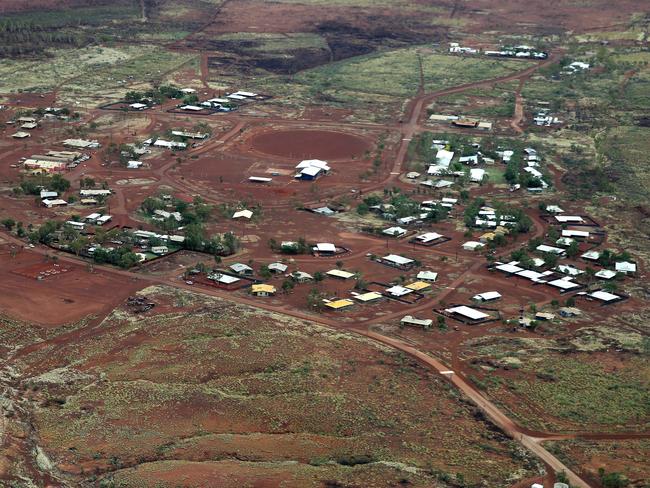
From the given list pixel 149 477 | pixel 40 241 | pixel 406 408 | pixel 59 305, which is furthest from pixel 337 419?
pixel 40 241

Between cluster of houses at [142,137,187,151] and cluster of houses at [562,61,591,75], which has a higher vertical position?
cluster of houses at [142,137,187,151]

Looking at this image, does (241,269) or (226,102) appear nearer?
(241,269)

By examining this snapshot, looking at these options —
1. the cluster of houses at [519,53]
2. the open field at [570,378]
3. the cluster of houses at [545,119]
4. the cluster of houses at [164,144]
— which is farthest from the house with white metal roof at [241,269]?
the cluster of houses at [519,53]

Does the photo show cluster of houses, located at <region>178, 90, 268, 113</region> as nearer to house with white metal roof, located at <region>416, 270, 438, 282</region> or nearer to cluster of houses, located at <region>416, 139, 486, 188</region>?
cluster of houses, located at <region>416, 139, 486, 188</region>

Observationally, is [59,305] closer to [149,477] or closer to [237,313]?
[237,313]

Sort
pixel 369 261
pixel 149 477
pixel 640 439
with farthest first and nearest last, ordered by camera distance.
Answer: pixel 369 261 < pixel 640 439 < pixel 149 477

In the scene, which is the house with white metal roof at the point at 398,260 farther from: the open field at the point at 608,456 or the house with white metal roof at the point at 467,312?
the open field at the point at 608,456

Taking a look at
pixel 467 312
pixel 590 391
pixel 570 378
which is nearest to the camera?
pixel 590 391

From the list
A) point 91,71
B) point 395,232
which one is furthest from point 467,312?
point 91,71

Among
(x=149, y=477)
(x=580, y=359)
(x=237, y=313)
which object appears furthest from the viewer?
(x=237, y=313)

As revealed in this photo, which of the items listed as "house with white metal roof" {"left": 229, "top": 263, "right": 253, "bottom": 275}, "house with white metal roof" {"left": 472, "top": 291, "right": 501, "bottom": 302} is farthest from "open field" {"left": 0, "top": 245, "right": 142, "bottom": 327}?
"house with white metal roof" {"left": 472, "top": 291, "right": 501, "bottom": 302}

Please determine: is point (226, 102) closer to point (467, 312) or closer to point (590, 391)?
point (467, 312)
